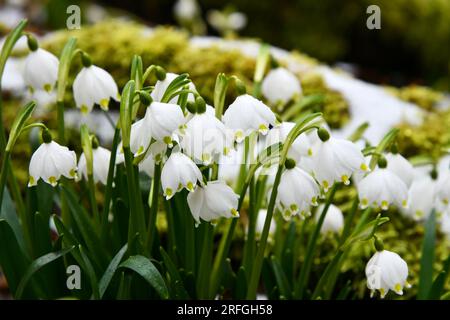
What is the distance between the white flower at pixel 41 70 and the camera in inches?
59.3

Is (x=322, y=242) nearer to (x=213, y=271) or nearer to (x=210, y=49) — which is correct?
(x=213, y=271)

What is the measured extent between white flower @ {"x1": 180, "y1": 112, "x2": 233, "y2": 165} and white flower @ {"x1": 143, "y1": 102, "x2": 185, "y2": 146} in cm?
3

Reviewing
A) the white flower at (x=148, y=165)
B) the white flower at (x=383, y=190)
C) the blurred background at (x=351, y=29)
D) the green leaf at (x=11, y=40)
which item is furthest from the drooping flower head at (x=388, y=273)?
the blurred background at (x=351, y=29)

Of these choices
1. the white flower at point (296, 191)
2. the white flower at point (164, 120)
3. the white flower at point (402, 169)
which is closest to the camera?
the white flower at point (164, 120)

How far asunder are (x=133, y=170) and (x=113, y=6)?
4.41 metres

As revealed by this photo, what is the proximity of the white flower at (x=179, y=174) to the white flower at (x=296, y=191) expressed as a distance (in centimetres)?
18

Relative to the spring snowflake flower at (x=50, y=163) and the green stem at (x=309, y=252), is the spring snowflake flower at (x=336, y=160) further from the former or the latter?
the spring snowflake flower at (x=50, y=163)

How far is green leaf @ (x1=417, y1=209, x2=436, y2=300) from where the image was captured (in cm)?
166

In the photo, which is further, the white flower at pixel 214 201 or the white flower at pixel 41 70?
the white flower at pixel 41 70

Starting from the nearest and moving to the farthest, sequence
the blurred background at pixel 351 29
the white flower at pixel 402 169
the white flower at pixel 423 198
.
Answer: the white flower at pixel 402 169 → the white flower at pixel 423 198 → the blurred background at pixel 351 29

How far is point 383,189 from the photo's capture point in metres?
1.37

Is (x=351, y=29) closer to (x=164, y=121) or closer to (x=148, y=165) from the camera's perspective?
(x=148, y=165)

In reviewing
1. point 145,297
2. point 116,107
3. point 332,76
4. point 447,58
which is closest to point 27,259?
point 145,297

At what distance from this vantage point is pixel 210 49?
8.63ft
